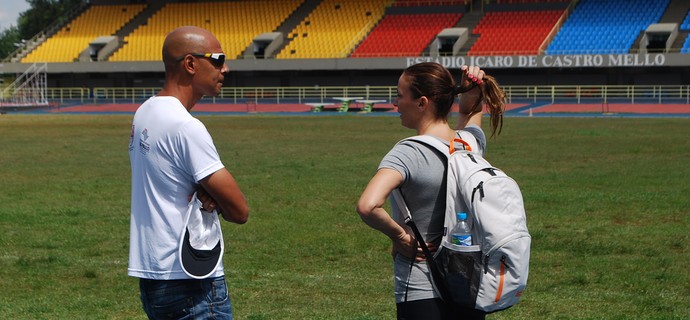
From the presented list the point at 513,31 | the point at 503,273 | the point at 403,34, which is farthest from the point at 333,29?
the point at 503,273

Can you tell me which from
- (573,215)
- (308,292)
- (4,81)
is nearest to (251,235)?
(308,292)

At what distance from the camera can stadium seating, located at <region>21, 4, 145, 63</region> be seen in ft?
232

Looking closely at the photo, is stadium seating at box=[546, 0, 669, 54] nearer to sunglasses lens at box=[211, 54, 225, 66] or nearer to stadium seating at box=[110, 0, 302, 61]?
stadium seating at box=[110, 0, 302, 61]

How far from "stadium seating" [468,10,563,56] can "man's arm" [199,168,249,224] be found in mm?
54483

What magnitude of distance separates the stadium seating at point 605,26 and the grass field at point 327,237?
1283 inches

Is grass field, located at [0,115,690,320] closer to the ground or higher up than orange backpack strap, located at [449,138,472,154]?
closer to the ground

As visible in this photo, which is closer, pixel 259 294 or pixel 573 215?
pixel 259 294

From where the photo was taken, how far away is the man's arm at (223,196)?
387 cm

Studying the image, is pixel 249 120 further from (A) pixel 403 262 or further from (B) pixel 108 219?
(A) pixel 403 262

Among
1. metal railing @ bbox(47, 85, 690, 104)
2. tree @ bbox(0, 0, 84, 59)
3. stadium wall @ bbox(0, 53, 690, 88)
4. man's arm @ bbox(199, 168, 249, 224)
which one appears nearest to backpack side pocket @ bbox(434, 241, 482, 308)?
man's arm @ bbox(199, 168, 249, 224)

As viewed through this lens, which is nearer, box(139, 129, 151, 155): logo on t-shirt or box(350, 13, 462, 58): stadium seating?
box(139, 129, 151, 155): logo on t-shirt

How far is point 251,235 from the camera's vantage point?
38.4 ft

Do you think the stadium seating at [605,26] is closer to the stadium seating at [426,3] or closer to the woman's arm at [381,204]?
the stadium seating at [426,3]

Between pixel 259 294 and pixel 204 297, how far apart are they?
4.58 m
